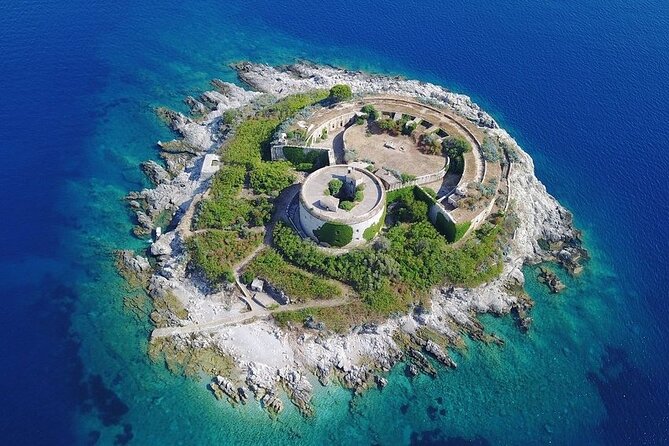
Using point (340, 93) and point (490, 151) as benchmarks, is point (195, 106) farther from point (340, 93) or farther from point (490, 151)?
point (490, 151)

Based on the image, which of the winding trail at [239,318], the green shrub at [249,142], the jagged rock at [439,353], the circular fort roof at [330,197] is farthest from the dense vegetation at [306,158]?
the jagged rock at [439,353]

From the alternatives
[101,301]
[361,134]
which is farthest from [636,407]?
[101,301]

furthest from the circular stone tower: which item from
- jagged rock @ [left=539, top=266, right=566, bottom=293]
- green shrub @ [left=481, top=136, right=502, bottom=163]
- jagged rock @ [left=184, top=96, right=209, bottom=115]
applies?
jagged rock @ [left=184, top=96, right=209, bottom=115]

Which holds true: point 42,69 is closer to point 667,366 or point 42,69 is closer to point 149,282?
point 149,282

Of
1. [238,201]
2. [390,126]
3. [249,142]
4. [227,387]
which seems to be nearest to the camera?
[227,387]

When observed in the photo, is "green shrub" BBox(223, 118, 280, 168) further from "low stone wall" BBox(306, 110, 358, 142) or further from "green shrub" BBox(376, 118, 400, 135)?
"green shrub" BBox(376, 118, 400, 135)

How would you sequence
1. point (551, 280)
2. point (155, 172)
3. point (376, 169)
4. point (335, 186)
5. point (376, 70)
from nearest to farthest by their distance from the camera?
point (335, 186)
point (551, 280)
point (376, 169)
point (155, 172)
point (376, 70)

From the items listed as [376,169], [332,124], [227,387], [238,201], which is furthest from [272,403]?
[332,124]
